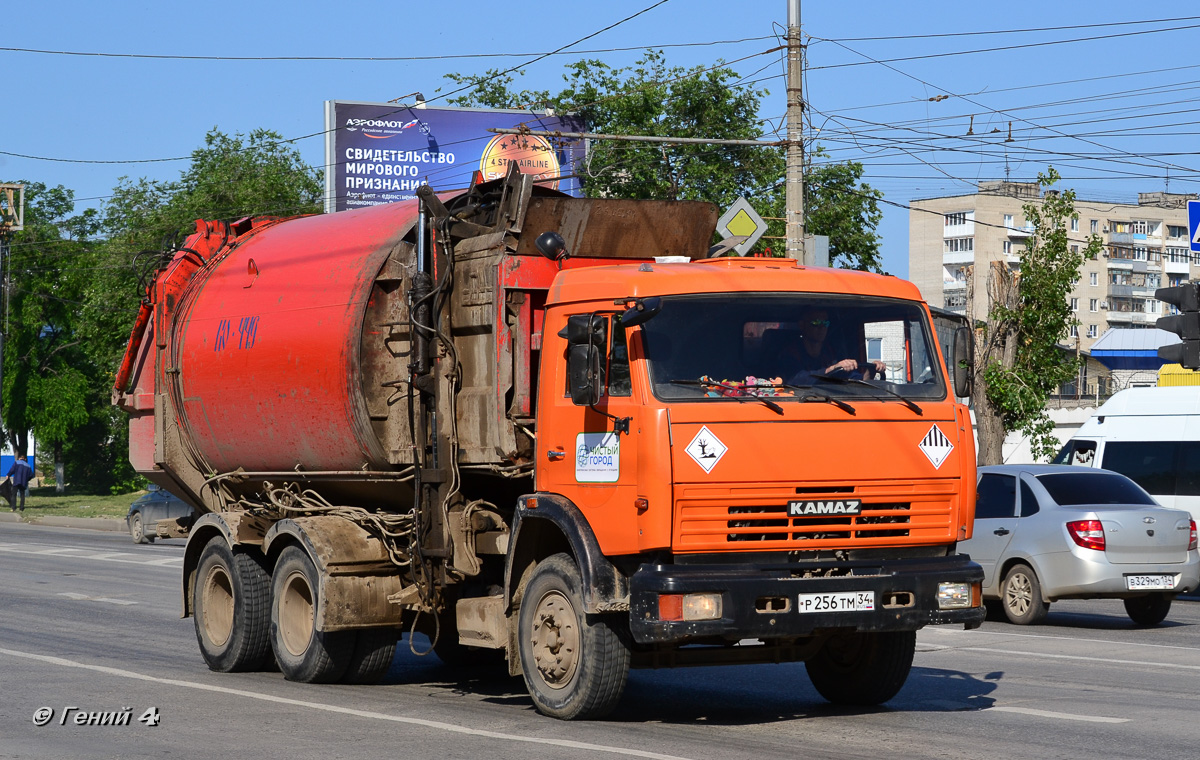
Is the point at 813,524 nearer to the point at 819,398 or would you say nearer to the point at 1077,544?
the point at 819,398

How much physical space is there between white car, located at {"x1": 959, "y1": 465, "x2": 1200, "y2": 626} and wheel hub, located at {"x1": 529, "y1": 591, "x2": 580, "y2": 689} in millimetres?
8045

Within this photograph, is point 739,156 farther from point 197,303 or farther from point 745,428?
point 745,428

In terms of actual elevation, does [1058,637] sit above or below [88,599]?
above

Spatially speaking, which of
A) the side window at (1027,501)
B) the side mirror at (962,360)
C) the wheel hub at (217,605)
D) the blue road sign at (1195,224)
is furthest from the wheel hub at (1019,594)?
the wheel hub at (217,605)

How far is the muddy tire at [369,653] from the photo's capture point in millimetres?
10594

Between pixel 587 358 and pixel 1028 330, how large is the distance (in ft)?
70.1

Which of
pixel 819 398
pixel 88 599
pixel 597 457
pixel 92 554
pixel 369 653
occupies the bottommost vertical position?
pixel 92 554

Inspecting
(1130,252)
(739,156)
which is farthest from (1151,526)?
(1130,252)

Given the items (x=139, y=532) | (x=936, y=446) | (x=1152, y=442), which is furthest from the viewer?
(x=139, y=532)

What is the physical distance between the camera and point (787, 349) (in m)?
8.32

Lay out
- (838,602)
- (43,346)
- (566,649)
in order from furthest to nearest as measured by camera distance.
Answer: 1. (43,346)
2. (566,649)
3. (838,602)

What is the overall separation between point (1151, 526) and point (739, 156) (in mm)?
26448

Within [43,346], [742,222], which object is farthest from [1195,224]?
[43,346]

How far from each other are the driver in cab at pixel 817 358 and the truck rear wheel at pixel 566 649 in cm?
170
